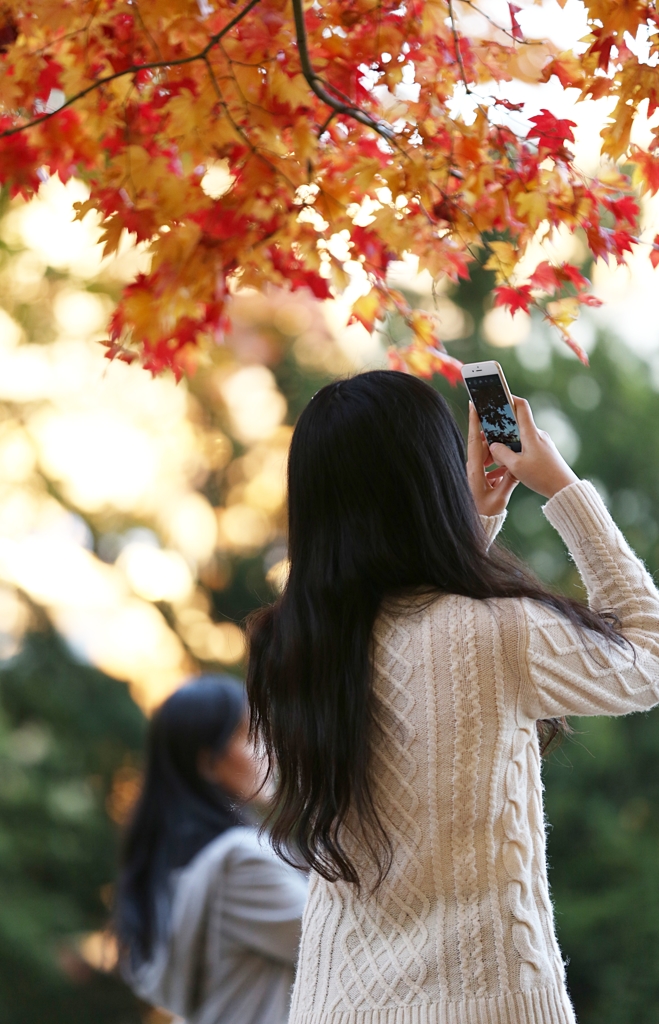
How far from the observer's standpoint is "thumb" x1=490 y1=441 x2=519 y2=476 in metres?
1.41

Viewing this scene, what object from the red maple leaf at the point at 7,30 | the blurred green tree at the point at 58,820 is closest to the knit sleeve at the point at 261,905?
the red maple leaf at the point at 7,30

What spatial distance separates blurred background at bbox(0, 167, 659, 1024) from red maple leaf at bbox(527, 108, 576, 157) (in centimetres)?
277

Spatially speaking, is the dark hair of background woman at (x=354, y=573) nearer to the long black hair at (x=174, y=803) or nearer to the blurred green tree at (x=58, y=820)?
the long black hair at (x=174, y=803)

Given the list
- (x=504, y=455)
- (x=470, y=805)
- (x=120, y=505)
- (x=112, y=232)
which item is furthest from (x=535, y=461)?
(x=120, y=505)

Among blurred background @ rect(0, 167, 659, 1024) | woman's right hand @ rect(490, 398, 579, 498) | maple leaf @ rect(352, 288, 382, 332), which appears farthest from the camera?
blurred background @ rect(0, 167, 659, 1024)

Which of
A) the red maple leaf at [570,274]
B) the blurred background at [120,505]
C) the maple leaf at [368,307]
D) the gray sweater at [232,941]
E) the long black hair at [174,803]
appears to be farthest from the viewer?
the blurred background at [120,505]

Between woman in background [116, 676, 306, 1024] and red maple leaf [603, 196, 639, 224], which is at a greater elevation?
red maple leaf [603, 196, 639, 224]

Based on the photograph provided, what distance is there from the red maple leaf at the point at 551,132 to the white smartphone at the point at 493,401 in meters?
0.37

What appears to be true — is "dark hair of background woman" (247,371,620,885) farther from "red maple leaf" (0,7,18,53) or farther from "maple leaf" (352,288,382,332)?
"red maple leaf" (0,7,18,53)

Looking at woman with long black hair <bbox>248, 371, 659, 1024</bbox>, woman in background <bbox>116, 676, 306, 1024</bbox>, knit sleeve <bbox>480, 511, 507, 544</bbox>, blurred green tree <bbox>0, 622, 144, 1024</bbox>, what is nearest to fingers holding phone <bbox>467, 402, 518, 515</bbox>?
knit sleeve <bbox>480, 511, 507, 544</bbox>

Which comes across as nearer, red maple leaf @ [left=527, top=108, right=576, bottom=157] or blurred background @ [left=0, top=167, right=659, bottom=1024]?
red maple leaf @ [left=527, top=108, right=576, bottom=157]

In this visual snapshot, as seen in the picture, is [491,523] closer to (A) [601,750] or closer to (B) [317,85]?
(B) [317,85]

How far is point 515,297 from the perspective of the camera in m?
1.67

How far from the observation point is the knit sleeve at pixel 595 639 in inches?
47.0
